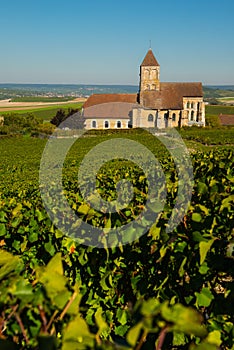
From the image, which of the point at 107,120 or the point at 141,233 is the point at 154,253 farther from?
the point at 107,120

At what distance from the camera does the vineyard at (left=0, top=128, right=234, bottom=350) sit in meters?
1.13

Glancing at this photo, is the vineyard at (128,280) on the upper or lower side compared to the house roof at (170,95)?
lower

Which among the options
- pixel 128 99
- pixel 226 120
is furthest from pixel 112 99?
pixel 226 120

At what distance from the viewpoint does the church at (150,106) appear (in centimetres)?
5944

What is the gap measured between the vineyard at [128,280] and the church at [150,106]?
56004 millimetres

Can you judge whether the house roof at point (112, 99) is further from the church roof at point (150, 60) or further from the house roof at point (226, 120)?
the house roof at point (226, 120)

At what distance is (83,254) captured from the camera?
3.27 m

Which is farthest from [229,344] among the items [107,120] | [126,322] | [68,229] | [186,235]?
[107,120]

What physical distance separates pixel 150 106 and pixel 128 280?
2276 inches

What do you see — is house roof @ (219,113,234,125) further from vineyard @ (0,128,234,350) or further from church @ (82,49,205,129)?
vineyard @ (0,128,234,350)

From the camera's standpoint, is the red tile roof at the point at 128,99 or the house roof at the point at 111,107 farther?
the house roof at the point at 111,107

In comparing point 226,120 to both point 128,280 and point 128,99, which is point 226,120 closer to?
point 128,99

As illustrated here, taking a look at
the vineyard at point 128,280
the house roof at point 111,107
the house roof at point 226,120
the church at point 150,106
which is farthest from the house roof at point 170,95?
the vineyard at point 128,280

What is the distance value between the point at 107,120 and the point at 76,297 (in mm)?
62851
